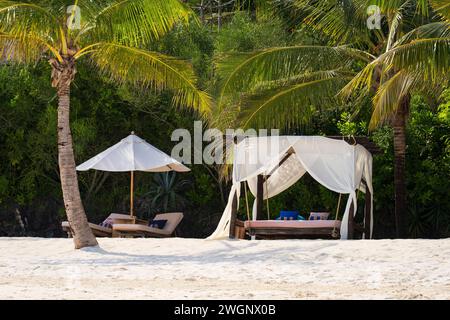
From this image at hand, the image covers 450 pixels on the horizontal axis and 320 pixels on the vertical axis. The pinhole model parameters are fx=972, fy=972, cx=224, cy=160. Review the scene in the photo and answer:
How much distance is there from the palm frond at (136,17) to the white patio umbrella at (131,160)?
4.35 m

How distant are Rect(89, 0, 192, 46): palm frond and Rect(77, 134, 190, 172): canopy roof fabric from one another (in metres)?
4.35

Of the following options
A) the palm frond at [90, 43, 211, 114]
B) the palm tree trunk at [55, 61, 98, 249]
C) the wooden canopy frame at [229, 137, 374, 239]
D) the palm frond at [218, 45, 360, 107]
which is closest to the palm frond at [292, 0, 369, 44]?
the palm frond at [218, 45, 360, 107]

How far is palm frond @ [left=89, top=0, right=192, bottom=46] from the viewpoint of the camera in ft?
→ 50.5

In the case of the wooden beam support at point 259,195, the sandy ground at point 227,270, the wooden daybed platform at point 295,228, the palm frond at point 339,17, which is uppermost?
the palm frond at point 339,17

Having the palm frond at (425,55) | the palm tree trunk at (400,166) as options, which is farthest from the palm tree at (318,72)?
the palm frond at (425,55)

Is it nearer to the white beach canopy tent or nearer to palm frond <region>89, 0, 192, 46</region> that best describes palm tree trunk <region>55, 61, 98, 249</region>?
palm frond <region>89, 0, 192, 46</region>

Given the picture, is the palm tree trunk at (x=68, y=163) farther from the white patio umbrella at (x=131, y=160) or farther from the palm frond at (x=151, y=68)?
the white patio umbrella at (x=131, y=160)

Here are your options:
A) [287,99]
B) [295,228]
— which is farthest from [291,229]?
[287,99]

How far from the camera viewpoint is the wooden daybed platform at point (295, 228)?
17344 mm

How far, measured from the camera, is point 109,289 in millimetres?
11875

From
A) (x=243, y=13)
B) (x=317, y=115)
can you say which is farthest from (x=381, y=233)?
(x=243, y=13)

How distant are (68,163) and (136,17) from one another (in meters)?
2.69
